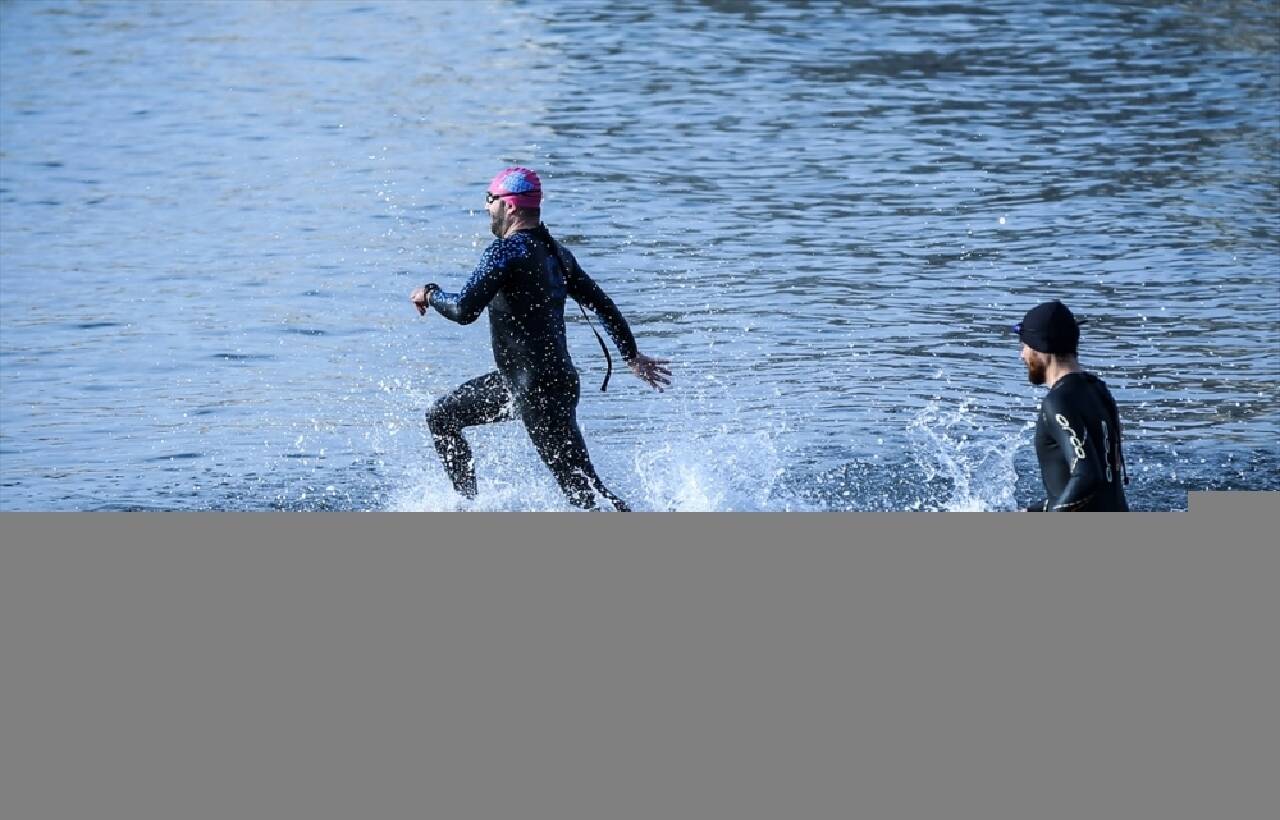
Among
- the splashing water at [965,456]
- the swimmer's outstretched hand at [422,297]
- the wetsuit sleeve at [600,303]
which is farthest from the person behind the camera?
the splashing water at [965,456]

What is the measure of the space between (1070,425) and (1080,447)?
100 millimetres

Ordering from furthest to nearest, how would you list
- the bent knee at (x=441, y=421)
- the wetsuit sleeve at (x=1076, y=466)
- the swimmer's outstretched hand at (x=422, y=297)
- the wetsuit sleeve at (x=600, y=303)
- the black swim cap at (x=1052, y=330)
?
1. the bent knee at (x=441, y=421)
2. the wetsuit sleeve at (x=600, y=303)
3. the swimmer's outstretched hand at (x=422, y=297)
4. the black swim cap at (x=1052, y=330)
5. the wetsuit sleeve at (x=1076, y=466)

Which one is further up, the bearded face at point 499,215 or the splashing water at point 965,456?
the bearded face at point 499,215

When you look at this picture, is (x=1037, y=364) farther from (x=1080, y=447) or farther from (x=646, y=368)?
(x=646, y=368)

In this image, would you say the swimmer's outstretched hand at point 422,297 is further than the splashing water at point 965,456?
No

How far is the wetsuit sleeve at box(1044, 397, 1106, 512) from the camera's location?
878 cm

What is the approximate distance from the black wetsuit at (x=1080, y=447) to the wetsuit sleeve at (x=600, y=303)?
2.86m

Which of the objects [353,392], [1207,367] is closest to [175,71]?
[353,392]

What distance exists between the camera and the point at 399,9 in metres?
35.4

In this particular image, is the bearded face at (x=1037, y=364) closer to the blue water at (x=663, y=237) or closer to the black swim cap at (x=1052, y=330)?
the black swim cap at (x=1052, y=330)

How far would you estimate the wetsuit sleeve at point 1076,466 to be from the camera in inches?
346

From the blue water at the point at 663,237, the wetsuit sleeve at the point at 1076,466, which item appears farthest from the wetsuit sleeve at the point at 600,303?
the wetsuit sleeve at the point at 1076,466

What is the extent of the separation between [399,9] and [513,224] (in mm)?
25177

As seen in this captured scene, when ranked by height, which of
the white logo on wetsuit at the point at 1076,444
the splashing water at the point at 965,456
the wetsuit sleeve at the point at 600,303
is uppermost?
the white logo on wetsuit at the point at 1076,444
